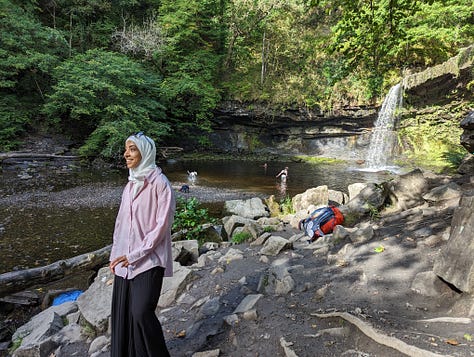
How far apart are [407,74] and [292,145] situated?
10531 millimetres

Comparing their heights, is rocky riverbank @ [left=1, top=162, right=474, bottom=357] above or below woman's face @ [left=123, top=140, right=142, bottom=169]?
below

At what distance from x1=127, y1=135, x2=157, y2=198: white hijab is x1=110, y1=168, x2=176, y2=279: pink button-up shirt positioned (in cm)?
3

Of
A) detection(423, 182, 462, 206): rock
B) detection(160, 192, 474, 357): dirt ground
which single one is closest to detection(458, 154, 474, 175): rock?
detection(423, 182, 462, 206): rock

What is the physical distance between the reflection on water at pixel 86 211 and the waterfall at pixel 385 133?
174 inches

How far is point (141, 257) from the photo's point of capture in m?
2.21

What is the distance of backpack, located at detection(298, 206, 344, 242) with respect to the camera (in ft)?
19.5

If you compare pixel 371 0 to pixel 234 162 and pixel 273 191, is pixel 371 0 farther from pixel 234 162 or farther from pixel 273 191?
pixel 234 162

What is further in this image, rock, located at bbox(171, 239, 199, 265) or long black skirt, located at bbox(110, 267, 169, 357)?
rock, located at bbox(171, 239, 199, 265)

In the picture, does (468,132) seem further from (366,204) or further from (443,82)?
(443,82)

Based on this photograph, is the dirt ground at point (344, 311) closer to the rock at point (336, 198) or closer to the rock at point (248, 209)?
the rock at point (248, 209)

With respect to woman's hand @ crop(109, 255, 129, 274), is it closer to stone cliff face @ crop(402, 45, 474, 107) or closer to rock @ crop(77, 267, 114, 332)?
rock @ crop(77, 267, 114, 332)

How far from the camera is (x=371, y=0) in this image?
4098 millimetres

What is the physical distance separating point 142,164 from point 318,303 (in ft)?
7.17

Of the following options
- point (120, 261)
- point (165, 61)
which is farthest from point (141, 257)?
point (165, 61)
